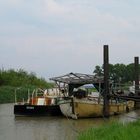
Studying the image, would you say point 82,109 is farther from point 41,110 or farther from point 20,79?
point 20,79

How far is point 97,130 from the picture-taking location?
50.6ft

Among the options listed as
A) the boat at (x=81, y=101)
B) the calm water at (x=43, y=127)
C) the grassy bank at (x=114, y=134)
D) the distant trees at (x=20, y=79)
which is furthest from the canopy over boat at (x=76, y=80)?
the distant trees at (x=20, y=79)

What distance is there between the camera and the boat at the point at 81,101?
31.7m

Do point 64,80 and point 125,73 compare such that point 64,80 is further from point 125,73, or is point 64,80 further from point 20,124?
point 125,73

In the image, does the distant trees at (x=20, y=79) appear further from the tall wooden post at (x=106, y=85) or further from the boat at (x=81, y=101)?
the tall wooden post at (x=106, y=85)

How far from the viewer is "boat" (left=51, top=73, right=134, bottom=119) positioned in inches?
1247

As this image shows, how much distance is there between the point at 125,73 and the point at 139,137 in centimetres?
8996

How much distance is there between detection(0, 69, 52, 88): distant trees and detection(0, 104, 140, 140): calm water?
3250cm

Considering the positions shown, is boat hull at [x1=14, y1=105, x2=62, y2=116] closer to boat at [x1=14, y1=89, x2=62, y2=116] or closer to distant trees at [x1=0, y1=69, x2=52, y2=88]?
boat at [x1=14, y1=89, x2=62, y2=116]

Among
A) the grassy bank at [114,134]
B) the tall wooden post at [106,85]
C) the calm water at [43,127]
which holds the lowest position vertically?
the calm water at [43,127]

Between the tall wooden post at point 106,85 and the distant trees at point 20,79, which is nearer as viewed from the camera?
the tall wooden post at point 106,85

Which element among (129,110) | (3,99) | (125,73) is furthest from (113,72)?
(129,110)

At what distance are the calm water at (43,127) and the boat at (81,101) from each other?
66cm

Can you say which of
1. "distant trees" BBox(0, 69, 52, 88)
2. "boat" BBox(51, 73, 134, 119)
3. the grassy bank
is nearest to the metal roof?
"boat" BBox(51, 73, 134, 119)
